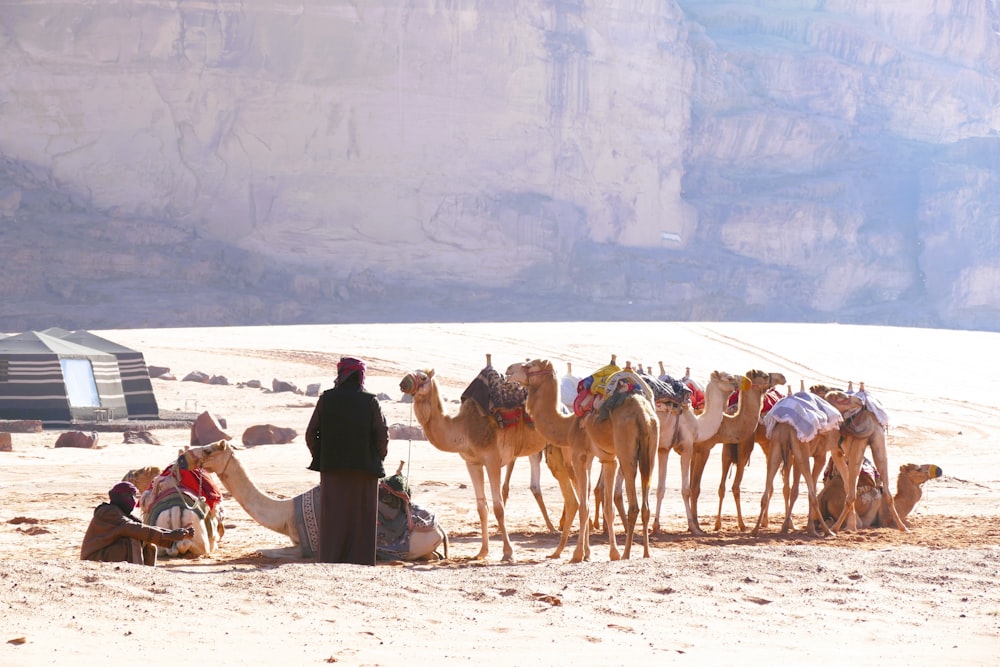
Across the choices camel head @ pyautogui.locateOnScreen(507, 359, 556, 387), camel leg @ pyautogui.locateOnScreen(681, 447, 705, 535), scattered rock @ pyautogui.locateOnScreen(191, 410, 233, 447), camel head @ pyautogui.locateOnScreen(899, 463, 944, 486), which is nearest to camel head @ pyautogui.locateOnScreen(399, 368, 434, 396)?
camel head @ pyautogui.locateOnScreen(507, 359, 556, 387)

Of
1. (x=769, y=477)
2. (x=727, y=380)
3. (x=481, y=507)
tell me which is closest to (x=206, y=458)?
(x=481, y=507)

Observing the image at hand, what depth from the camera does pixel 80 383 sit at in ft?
64.8

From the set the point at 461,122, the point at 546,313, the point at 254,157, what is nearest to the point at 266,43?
the point at 254,157

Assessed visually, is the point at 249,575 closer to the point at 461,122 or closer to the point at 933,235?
the point at 461,122

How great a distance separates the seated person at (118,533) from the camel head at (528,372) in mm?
2666

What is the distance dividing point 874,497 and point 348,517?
17.7 feet

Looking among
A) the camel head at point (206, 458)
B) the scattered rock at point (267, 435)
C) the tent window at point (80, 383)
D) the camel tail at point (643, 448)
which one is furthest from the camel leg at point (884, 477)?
the tent window at point (80, 383)

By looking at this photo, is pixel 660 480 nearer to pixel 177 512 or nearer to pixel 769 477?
pixel 769 477

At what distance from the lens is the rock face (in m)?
52.0

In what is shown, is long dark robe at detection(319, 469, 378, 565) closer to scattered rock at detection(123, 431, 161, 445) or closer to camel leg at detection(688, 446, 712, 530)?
camel leg at detection(688, 446, 712, 530)

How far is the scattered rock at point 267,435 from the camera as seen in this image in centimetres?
1819

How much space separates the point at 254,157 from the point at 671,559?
48.3 metres

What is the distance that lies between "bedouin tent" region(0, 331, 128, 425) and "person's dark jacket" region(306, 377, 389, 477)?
12076mm

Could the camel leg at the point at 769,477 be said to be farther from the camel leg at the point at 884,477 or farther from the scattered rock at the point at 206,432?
the scattered rock at the point at 206,432
